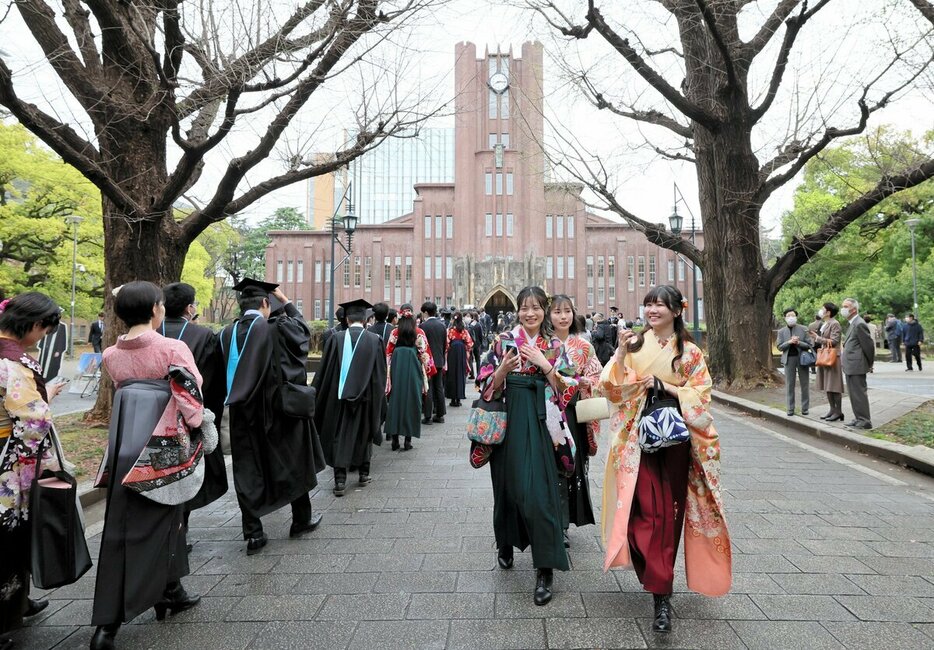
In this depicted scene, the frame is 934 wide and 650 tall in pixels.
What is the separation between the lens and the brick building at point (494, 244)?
48719 millimetres

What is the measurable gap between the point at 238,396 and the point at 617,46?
1006 centimetres

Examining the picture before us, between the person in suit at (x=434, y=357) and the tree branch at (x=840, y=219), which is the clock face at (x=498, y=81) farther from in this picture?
the person in suit at (x=434, y=357)

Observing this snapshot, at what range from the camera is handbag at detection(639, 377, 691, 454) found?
9.27 ft

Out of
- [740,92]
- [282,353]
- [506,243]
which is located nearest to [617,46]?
[740,92]

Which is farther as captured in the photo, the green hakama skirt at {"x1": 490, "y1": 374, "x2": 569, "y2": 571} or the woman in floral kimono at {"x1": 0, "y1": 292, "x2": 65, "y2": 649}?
the green hakama skirt at {"x1": 490, "y1": 374, "x2": 569, "y2": 571}

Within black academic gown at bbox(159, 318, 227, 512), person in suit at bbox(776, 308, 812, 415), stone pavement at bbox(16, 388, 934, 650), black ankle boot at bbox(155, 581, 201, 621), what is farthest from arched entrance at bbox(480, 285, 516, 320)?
black ankle boot at bbox(155, 581, 201, 621)

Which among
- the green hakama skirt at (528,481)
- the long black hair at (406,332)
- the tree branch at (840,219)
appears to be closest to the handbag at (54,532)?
the green hakama skirt at (528,481)

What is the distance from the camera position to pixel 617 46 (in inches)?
419

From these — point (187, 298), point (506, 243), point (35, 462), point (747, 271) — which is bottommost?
point (35, 462)

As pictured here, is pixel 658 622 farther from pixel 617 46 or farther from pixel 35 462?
pixel 617 46

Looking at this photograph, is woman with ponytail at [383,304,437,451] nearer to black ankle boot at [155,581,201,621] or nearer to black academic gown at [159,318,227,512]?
black academic gown at [159,318,227,512]

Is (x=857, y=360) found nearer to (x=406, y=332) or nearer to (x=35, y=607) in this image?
(x=406, y=332)

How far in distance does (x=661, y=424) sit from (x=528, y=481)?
0.86 metres

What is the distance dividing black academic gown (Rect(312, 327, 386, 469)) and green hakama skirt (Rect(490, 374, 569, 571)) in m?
2.67
